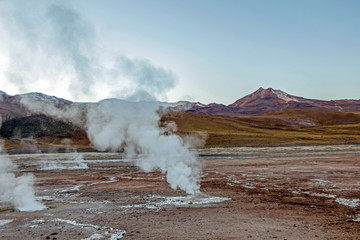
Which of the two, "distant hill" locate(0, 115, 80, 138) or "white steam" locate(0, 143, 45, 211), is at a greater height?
"distant hill" locate(0, 115, 80, 138)

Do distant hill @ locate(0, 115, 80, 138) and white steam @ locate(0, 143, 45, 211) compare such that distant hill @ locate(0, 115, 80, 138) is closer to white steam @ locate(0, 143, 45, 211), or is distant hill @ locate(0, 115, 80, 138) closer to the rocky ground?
white steam @ locate(0, 143, 45, 211)

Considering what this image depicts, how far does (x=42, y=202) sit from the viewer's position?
2733 cm

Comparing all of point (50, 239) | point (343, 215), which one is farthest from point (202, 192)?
point (50, 239)

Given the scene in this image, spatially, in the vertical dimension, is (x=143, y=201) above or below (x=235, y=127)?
below

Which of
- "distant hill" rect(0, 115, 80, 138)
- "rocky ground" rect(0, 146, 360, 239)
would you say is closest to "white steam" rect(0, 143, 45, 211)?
"rocky ground" rect(0, 146, 360, 239)

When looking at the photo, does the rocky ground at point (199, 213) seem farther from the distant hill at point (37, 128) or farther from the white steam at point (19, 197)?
the distant hill at point (37, 128)

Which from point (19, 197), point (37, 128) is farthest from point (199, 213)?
point (37, 128)

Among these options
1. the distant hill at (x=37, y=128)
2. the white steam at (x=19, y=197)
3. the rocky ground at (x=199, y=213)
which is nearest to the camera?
the rocky ground at (x=199, y=213)

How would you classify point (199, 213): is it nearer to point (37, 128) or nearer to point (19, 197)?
point (19, 197)

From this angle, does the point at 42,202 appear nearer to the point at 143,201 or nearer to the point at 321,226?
the point at 143,201

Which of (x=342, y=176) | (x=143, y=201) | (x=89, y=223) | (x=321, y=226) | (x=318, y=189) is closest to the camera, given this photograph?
(x=321, y=226)

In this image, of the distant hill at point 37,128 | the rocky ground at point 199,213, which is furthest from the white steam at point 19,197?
the distant hill at point 37,128

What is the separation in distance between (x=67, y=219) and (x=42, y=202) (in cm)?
757

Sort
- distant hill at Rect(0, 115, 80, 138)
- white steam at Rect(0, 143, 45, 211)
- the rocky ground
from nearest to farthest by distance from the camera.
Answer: the rocky ground
white steam at Rect(0, 143, 45, 211)
distant hill at Rect(0, 115, 80, 138)
